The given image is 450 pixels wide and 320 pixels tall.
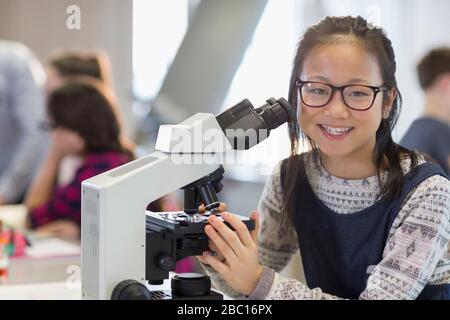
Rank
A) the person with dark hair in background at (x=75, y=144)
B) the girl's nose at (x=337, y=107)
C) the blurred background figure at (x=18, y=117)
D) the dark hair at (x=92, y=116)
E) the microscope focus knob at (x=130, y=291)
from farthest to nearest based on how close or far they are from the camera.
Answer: the blurred background figure at (x=18, y=117), the dark hair at (x=92, y=116), the person with dark hair in background at (x=75, y=144), the girl's nose at (x=337, y=107), the microscope focus knob at (x=130, y=291)

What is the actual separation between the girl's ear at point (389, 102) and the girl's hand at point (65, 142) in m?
1.56

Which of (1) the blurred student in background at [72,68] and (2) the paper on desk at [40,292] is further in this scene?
(1) the blurred student in background at [72,68]

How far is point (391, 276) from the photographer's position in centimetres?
106


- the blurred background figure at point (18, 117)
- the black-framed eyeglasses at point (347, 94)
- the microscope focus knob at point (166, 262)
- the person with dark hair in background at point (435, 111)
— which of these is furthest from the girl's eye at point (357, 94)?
the blurred background figure at point (18, 117)

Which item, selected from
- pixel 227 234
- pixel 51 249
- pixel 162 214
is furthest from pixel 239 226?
pixel 51 249

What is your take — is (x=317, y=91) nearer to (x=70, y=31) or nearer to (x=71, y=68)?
(x=71, y=68)

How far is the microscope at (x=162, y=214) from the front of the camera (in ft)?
2.99

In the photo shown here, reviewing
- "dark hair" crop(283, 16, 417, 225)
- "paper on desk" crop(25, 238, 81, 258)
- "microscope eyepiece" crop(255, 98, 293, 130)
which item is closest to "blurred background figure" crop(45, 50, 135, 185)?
"paper on desk" crop(25, 238, 81, 258)

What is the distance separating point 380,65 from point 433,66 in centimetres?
178

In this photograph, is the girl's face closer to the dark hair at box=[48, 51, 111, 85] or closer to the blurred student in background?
the blurred student in background

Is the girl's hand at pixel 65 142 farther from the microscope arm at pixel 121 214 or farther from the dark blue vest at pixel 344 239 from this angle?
the microscope arm at pixel 121 214

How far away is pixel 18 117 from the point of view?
9.65 ft

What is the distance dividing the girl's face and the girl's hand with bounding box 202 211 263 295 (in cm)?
26

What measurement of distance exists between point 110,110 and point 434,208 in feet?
5.51
